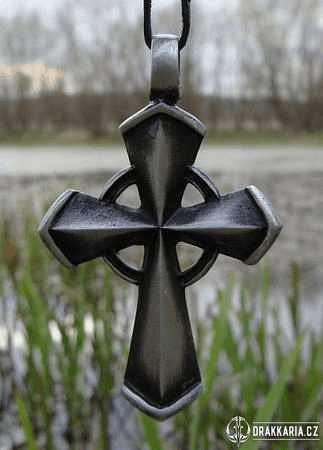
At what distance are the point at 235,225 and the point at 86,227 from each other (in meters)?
0.16

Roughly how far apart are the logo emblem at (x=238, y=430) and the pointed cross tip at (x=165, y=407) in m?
0.45

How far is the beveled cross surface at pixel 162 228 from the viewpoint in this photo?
1.83 feet

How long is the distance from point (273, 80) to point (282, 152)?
5.64 feet

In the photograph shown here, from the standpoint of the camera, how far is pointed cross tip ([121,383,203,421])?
0.55 m

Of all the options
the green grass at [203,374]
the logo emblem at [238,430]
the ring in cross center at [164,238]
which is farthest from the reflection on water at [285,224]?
the ring in cross center at [164,238]

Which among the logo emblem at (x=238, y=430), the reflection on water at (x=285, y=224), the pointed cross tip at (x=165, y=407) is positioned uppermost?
the pointed cross tip at (x=165, y=407)

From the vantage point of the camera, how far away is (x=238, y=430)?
100 centimetres

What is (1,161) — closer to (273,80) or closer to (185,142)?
(273,80)

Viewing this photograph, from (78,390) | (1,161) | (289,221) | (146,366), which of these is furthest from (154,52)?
(1,161)

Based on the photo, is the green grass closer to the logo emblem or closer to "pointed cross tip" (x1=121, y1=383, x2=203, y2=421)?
the logo emblem

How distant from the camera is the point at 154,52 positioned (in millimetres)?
553

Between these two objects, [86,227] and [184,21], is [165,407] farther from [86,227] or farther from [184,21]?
[184,21]

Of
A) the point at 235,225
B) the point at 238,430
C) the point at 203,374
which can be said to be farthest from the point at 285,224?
the point at 235,225

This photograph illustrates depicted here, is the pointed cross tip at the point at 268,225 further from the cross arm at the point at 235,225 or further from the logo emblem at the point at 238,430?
the logo emblem at the point at 238,430
